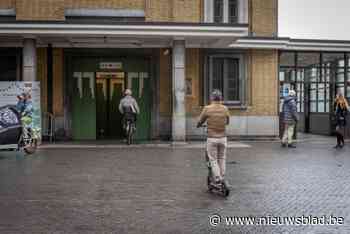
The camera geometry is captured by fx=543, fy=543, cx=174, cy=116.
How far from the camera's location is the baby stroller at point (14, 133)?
51.1 feet

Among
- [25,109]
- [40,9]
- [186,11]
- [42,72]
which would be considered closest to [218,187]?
[25,109]

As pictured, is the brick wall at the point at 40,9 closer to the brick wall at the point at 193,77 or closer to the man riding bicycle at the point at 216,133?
the brick wall at the point at 193,77

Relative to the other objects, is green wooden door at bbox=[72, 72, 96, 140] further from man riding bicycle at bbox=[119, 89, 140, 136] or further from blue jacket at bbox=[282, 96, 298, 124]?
blue jacket at bbox=[282, 96, 298, 124]

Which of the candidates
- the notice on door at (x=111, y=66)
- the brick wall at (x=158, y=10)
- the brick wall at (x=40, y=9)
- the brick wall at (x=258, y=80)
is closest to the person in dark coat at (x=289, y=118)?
the brick wall at (x=258, y=80)

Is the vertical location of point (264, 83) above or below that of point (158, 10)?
below

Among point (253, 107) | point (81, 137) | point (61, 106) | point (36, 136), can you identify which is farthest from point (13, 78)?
point (253, 107)

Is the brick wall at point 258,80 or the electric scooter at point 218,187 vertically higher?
the brick wall at point 258,80

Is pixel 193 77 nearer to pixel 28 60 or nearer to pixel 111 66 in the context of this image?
pixel 111 66

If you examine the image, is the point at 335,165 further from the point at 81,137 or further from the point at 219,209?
the point at 81,137

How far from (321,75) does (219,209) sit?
18.1m

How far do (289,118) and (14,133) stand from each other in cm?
934

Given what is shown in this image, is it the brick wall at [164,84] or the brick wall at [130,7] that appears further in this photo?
the brick wall at [164,84]

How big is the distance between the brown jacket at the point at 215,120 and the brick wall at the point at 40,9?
13.0m

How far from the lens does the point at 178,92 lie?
1970 centimetres
